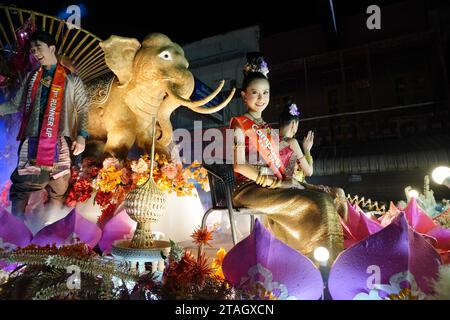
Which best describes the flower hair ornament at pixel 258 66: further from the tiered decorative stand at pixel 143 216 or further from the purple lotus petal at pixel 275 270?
the purple lotus petal at pixel 275 270

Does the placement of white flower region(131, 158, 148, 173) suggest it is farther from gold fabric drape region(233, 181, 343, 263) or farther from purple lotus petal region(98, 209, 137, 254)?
gold fabric drape region(233, 181, 343, 263)

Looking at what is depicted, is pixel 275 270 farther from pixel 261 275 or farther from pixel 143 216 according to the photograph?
pixel 143 216

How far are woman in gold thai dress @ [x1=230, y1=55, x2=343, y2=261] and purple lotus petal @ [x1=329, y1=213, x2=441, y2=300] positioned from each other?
460mm

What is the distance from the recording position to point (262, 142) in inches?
93.4

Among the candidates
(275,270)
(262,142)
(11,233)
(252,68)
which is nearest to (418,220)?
(262,142)

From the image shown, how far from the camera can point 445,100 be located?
29.2 feet

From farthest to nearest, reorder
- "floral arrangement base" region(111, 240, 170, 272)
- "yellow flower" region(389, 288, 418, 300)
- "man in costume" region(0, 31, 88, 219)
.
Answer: "man in costume" region(0, 31, 88, 219) < "floral arrangement base" region(111, 240, 170, 272) < "yellow flower" region(389, 288, 418, 300)

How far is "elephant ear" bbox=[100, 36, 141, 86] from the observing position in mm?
3545

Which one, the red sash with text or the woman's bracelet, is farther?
the red sash with text

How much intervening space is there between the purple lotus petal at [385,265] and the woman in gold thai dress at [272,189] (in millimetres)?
460

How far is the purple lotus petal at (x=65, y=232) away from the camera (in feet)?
6.27

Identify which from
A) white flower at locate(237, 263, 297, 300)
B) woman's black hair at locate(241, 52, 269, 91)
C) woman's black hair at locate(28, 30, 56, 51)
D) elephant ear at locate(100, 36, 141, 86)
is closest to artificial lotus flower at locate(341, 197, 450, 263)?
white flower at locate(237, 263, 297, 300)

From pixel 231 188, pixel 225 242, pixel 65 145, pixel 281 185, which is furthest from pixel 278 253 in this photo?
pixel 65 145

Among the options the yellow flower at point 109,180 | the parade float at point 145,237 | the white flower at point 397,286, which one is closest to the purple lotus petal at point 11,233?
the parade float at point 145,237
